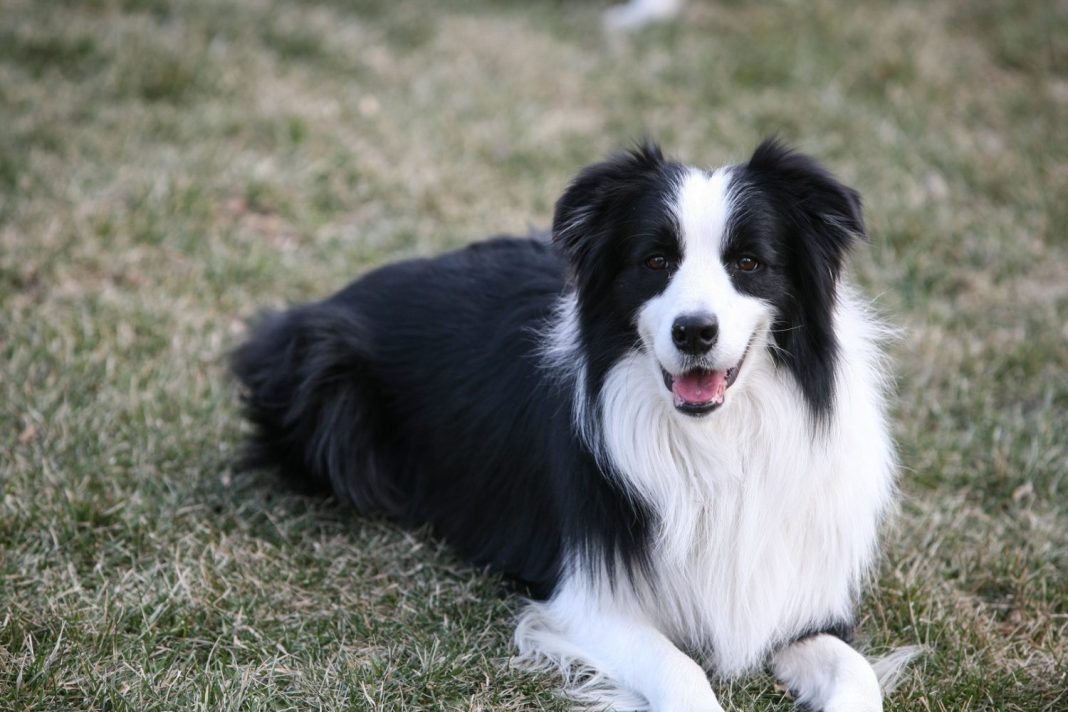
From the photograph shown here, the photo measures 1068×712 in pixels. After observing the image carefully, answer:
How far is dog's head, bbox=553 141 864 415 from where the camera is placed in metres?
2.80

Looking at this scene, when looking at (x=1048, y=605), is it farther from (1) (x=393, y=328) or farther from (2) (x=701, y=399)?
(1) (x=393, y=328)

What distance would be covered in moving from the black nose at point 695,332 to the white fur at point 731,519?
0.11 meters

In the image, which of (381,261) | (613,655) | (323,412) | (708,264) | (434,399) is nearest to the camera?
(708,264)

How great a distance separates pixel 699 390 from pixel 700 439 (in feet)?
0.61

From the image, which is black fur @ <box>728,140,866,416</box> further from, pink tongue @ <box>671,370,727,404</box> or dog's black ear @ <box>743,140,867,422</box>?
pink tongue @ <box>671,370,727,404</box>

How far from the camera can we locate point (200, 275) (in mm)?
5469

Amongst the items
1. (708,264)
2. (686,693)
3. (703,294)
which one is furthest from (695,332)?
(686,693)

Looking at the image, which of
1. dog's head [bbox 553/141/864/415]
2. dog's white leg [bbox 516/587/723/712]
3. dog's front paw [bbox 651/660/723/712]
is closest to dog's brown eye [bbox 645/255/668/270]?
dog's head [bbox 553/141/864/415]

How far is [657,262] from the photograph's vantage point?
2895mm

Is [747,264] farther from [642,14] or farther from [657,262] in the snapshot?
[642,14]

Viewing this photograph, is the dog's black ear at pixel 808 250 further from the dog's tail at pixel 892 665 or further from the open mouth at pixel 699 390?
the dog's tail at pixel 892 665

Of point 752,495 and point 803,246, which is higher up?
point 803,246

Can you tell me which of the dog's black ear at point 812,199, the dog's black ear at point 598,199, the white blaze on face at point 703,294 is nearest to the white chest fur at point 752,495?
the white blaze on face at point 703,294

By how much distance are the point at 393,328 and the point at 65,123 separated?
3.73 meters
